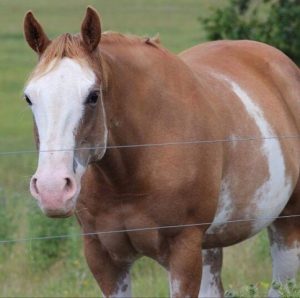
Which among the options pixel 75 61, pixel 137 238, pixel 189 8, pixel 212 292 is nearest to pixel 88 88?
pixel 75 61

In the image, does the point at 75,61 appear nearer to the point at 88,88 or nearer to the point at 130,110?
the point at 88,88

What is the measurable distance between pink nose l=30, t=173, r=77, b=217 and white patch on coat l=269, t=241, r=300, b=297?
8.54 ft

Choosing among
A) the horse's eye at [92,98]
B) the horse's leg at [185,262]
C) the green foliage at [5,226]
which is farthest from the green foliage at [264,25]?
the horse's eye at [92,98]

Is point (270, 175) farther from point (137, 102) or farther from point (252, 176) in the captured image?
point (137, 102)

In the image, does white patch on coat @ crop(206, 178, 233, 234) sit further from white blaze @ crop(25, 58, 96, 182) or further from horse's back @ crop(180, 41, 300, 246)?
white blaze @ crop(25, 58, 96, 182)

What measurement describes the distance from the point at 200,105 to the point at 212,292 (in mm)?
1718

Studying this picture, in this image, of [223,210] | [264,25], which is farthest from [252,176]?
[264,25]

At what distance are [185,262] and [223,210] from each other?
59 centimetres

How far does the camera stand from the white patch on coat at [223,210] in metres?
6.41

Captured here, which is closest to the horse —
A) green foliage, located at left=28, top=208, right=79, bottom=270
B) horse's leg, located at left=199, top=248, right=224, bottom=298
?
horse's leg, located at left=199, top=248, right=224, bottom=298

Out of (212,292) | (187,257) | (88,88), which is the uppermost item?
(88,88)

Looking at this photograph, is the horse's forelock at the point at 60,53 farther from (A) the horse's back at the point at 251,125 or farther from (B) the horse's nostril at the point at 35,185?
(A) the horse's back at the point at 251,125

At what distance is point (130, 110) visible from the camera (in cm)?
582

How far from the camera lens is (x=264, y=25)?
12586 millimetres
